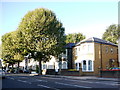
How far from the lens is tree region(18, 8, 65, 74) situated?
3953 centimetres

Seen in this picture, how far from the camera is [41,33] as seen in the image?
4012 centimetres

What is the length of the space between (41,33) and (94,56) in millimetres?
11105

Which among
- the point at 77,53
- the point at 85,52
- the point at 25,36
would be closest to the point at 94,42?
the point at 85,52

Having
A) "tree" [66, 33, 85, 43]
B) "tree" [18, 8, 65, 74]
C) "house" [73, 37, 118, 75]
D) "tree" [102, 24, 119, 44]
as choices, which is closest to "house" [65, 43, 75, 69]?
"house" [73, 37, 118, 75]

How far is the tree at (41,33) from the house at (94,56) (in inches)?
189

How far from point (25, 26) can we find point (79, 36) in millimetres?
45660

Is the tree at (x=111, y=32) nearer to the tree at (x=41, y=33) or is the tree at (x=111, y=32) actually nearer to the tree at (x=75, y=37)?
the tree at (x=75, y=37)

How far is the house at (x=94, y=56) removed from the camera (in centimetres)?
3877

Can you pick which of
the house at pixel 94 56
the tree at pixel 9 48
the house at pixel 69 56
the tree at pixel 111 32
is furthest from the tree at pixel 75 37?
the house at pixel 94 56

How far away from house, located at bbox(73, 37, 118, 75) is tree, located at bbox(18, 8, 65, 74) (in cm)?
479

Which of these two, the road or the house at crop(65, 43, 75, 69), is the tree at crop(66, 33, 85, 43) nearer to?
the house at crop(65, 43, 75, 69)

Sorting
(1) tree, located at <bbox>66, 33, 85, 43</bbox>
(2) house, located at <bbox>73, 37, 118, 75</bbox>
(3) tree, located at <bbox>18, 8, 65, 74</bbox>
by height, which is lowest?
(2) house, located at <bbox>73, 37, 118, 75</bbox>

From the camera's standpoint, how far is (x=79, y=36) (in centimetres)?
8375

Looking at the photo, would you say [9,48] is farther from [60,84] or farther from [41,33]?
[60,84]
